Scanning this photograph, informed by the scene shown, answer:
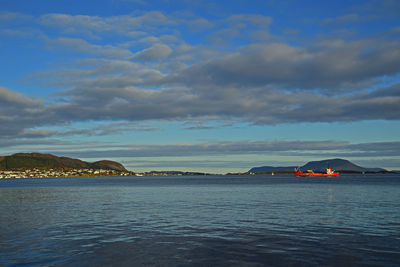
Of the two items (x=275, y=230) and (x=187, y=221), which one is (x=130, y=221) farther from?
(x=275, y=230)

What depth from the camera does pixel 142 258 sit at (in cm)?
2456

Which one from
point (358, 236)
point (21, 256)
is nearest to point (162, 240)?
point (21, 256)

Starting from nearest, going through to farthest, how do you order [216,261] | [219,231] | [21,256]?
1. [216,261]
2. [21,256]
3. [219,231]

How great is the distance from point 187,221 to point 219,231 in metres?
8.28

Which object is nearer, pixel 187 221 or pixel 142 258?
pixel 142 258

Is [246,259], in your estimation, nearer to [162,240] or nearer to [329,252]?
[329,252]

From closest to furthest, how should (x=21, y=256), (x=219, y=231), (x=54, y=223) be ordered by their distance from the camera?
(x=21, y=256) < (x=219, y=231) < (x=54, y=223)

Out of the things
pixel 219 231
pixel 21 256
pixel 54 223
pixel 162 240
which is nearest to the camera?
pixel 21 256

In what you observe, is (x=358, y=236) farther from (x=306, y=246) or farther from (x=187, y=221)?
(x=187, y=221)

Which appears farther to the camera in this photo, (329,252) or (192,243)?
(192,243)

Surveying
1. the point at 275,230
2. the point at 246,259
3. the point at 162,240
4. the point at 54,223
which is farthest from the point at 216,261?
the point at 54,223

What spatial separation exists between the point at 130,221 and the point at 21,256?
59.6 feet

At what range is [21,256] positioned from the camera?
995 inches

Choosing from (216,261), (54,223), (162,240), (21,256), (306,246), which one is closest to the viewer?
(216,261)
